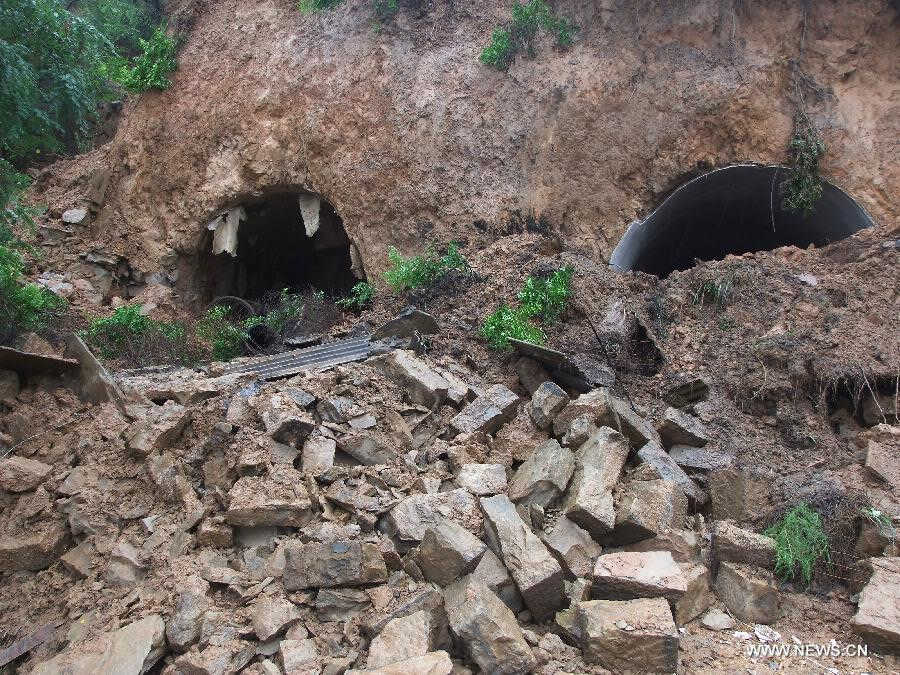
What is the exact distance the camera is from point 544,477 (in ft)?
16.1

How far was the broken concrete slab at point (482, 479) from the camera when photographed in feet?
16.2

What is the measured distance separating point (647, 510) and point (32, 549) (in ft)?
13.9

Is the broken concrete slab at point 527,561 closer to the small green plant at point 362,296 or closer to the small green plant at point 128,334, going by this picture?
the small green plant at point 362,296

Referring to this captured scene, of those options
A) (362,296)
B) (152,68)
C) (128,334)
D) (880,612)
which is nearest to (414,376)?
(362,296)

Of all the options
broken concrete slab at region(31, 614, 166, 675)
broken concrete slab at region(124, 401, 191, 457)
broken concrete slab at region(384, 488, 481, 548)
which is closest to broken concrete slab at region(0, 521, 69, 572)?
broken concrete slab at region(124, 401, 191, 457)

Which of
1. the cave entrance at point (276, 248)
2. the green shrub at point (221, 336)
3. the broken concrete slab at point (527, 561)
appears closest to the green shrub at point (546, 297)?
the broken concrete slab at point (527, 561)

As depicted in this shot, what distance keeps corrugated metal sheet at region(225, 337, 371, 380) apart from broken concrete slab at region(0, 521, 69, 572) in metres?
2.45

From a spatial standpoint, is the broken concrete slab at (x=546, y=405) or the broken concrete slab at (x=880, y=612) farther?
the broken concrete slab at (x=546, y=405)

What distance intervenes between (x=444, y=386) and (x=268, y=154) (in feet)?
23.2

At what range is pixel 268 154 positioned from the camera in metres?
11.5

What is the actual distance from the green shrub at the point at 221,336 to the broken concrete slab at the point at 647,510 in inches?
263

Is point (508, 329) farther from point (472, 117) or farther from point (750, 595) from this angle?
point (472, 117)

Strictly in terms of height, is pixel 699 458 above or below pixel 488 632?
below

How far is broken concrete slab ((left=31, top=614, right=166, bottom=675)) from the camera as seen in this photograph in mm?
3555
